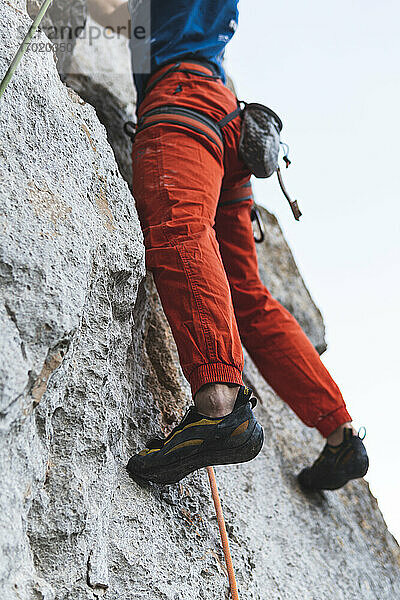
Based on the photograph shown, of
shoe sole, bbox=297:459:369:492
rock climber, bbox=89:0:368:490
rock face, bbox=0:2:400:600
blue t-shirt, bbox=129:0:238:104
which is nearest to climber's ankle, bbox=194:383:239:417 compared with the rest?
rock climber, bbox=89:0:368:490

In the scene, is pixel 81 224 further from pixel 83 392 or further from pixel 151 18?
pixel 151 18

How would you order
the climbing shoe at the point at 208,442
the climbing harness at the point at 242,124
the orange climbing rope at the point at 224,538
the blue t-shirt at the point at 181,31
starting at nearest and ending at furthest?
the climbing shoe at the point at 208,442
the orange climbing rope at the point at 224,538
the climbing harness at the point at 242,124
the blue t-shirt at the point at 181,31

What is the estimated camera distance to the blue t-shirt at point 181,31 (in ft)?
8.75

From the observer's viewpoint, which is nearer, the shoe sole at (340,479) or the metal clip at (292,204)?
the shoe sole at (340,479)

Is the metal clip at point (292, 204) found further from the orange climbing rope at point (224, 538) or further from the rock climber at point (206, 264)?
the orange climbing rope at point (224, 538)

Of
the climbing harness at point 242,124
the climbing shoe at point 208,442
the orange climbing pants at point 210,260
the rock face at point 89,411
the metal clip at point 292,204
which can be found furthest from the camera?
the metal clip at point 292,204

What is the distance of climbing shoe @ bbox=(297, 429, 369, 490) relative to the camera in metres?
2.73

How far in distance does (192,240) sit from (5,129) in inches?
28.2

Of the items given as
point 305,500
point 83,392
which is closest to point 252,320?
point 305,500

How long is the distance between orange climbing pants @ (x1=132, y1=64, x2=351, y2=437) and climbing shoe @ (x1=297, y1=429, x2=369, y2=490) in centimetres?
10

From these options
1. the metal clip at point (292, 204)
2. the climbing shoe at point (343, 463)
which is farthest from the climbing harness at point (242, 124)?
the climbing shoe at point (343, 463)

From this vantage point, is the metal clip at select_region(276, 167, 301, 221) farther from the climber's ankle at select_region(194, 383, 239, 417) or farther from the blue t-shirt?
the climber's ankle at select_region(194, 383, 239, 417)

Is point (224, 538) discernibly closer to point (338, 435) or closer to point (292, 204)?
point (338, 435)

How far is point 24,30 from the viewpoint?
2059 mm
